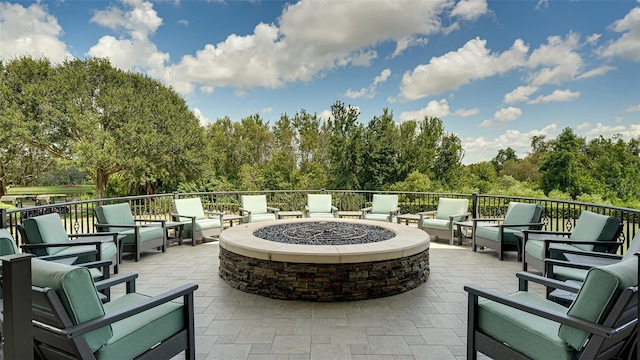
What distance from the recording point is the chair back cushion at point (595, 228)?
3730 mm

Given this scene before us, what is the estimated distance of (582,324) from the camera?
155 cm

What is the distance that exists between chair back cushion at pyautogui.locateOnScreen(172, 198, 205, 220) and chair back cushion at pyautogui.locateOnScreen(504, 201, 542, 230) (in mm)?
5869

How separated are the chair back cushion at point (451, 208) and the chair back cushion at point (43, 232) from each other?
630cm

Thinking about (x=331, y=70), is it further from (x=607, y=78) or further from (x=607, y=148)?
(x=607, y=148)

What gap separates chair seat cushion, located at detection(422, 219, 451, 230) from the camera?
627 centimetres

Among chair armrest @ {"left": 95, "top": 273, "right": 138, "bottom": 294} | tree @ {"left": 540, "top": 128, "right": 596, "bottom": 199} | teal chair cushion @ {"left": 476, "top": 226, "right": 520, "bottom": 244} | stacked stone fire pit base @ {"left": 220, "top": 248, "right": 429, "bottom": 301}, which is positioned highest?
tree @ {"left": 540, "top": 128, "right": 596, "bottom": 199}

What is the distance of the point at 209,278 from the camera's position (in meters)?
4.26

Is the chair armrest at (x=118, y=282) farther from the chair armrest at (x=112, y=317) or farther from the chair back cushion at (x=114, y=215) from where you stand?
the chair back cushion at (x=114, y=215)

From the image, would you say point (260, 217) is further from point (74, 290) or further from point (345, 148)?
point (345, 148)

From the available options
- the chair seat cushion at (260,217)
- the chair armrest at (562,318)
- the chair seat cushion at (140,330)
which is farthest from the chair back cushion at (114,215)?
the chair armrest at (562,318)

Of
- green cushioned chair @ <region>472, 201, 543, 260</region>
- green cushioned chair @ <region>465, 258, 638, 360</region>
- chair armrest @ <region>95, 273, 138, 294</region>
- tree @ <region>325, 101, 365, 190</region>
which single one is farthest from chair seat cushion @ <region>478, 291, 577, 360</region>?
tree @ <region>325, 101, 365, 190</region>

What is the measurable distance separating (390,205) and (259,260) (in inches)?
170

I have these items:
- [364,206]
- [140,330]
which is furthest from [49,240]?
[364,206]

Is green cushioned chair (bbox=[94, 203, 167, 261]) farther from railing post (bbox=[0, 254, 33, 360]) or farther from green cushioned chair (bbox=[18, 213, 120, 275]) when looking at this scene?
railing post (bbox=[0, 254, 33, 360])
